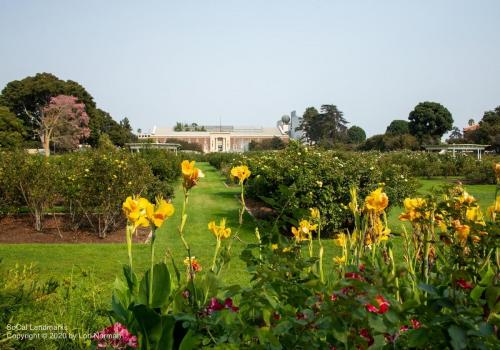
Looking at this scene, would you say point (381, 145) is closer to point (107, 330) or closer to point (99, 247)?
point (99, 247)

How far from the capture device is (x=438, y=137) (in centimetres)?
4984

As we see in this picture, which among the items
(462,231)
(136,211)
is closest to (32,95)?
(136,211)

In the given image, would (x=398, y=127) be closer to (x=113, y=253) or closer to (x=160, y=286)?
(x=113, y=253)

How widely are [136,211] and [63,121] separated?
40.7 metres

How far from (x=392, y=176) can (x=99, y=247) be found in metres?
5.25

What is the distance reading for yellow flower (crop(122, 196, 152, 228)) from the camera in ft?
5.25

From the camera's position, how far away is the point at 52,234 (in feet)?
27.1

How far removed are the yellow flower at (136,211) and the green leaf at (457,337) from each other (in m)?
0.98

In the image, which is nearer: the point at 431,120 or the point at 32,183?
the point at 32,183

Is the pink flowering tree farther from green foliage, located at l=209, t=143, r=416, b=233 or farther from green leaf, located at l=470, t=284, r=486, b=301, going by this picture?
green leaf, located at l=470, t=284, r=486, b=301

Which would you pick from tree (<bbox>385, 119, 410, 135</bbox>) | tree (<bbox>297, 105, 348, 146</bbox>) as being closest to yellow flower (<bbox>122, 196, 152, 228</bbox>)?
tree (<bbox>297, 105, 348, 146</bbox>)

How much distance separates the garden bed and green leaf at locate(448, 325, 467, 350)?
7.09 meters

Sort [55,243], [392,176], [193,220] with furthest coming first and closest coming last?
1. [193,220]
2. [392,176]
3. [55,243]

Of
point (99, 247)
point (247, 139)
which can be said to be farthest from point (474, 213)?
point (247, 139)
